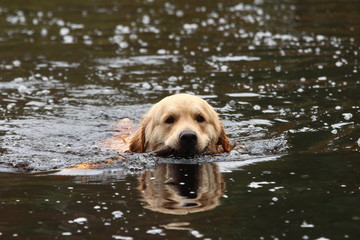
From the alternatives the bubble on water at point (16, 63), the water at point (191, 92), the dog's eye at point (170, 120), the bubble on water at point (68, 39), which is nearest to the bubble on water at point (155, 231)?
the water at point (191, 92)

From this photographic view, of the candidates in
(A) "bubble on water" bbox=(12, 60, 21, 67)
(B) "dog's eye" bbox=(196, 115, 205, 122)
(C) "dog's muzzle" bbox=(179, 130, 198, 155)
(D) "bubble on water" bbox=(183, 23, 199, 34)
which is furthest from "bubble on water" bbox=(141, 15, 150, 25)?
(C) "dog's muzzle" bbox=(179, 130, 198, 155)

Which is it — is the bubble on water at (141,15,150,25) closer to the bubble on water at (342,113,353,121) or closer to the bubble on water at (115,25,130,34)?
the bubble on water at (115,25,130,34)

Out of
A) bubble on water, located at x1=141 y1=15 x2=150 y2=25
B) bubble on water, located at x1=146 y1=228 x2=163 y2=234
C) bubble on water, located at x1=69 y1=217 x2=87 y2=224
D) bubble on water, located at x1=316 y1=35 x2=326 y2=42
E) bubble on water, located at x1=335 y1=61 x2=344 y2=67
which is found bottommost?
bubble on water, located at x1=146 y1=228 x2=163 y2=234

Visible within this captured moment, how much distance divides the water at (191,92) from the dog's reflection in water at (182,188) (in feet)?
0.06

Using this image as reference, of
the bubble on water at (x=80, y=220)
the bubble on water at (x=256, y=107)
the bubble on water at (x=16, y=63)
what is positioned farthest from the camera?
the bubble on water at (x=16, y=63)

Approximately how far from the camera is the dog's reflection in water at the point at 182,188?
5930 millimetres

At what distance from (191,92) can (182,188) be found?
5.64 m

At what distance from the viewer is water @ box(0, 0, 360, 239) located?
5609mm

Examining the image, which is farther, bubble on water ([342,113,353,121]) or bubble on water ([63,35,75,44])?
bubble on water ([63,35,75,44])

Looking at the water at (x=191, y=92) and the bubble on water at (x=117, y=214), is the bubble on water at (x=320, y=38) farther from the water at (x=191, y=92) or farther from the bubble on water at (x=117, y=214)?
the bubble on water at (x=117, y=214)

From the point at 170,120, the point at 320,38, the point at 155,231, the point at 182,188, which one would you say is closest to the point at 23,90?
the point at 170,120

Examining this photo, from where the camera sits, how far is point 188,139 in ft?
24.7

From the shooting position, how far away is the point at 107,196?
20.6 ft

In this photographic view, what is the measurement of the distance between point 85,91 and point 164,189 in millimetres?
6204
